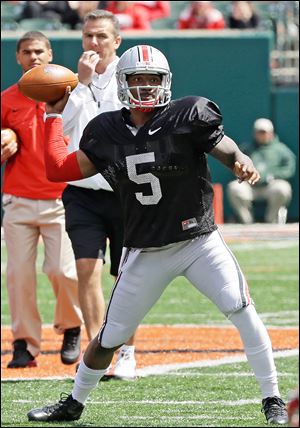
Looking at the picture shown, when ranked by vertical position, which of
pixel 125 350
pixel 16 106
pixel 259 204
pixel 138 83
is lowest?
pixel 259 204

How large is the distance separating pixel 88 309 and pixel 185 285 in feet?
16.5

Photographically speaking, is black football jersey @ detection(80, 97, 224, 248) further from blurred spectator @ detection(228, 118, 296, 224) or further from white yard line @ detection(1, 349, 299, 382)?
blurred spectator @ detection(228, 118, 296, 224)

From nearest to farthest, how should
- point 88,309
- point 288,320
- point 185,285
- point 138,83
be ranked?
point 138,83 < point 88,309 < point 288,320 < point 185,285

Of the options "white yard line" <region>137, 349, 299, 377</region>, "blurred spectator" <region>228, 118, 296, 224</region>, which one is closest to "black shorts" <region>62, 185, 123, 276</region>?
"white yard line" <region>137, 349, 299, 377</region>

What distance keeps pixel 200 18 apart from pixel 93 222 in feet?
34.5

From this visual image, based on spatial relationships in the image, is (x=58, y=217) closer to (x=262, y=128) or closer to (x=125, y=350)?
(x=125, y=350)

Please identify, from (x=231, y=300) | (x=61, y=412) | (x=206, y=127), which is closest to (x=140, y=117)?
(x=206, y=127)

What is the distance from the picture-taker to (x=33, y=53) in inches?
296

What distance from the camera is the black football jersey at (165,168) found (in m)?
5.28

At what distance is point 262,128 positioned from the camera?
1617cm

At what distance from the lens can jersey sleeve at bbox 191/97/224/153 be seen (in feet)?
17.2

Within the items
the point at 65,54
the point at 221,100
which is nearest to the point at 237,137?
the point at 221,100

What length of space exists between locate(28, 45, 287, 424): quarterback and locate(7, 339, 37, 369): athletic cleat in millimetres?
2127

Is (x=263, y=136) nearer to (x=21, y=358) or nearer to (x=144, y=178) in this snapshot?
(x=21, y=358)
